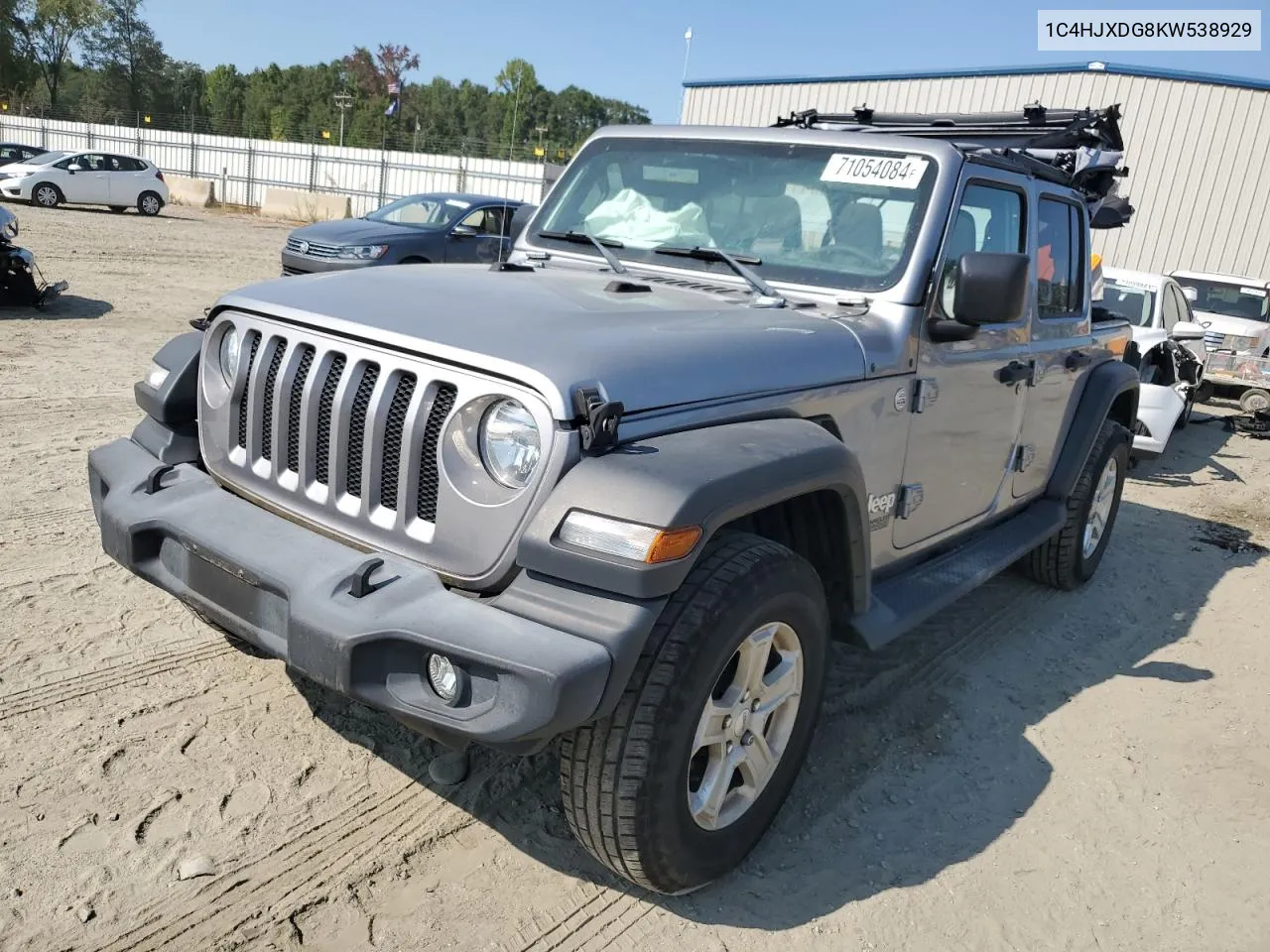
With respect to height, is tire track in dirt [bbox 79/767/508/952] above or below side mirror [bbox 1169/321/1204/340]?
below

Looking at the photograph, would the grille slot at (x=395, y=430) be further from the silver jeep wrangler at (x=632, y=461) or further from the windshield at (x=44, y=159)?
the windshield at (x=44, y=159)

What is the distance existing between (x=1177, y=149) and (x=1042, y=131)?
16309mm

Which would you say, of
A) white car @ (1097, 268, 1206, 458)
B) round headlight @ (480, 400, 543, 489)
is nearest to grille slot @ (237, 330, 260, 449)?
round headlight @ (480, 400, 543, 489)

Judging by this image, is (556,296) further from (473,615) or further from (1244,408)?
(1244,408)

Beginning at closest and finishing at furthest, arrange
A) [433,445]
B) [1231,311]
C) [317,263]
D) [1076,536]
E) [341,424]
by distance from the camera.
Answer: [433,445], [341,424], [1076,536], [1231,311], [317,263]

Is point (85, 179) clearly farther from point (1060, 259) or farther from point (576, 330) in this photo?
point (576, 330)

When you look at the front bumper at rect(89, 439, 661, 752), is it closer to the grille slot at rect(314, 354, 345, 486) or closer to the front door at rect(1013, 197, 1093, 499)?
the grille slot at rect(314, 354, 345, 486)

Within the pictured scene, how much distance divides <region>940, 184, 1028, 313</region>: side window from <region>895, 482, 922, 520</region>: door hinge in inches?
25.2

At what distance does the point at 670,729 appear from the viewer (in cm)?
242

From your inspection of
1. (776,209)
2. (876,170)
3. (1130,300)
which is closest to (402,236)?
(1130,300)

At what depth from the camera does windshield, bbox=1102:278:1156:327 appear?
1021 cm

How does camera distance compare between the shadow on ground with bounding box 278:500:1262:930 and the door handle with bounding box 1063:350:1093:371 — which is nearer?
the shadow on ground with bounding box 278:500:1262:930

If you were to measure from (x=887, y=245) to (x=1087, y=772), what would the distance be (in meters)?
2.05

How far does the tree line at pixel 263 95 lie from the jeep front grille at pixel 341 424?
31.5 m
